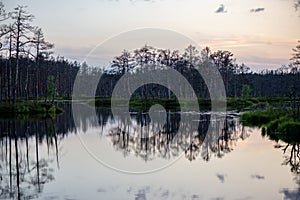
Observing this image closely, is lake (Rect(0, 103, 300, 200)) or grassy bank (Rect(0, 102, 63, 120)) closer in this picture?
lake (Rect(0, 103, 300, 200))

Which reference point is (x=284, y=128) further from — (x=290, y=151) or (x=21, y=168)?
(x=21, y=168)

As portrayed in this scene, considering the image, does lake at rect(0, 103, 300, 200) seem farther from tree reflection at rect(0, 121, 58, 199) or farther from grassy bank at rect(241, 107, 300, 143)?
grassy bank at rect(241, 107, 300, 143)

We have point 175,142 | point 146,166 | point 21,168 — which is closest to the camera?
point 21,168

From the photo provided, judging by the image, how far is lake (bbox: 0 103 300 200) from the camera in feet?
43.0

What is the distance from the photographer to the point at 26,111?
45.6 m

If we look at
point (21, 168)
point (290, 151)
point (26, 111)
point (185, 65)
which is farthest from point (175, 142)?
point (185, 65)

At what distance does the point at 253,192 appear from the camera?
13008mm

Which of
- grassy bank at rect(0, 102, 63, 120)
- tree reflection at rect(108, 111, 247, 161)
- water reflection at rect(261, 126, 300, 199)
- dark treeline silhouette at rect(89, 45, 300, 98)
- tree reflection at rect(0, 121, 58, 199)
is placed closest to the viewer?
water reflection at rect(261, 126, 300, 199)

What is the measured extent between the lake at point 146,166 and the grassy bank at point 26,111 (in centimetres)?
1352

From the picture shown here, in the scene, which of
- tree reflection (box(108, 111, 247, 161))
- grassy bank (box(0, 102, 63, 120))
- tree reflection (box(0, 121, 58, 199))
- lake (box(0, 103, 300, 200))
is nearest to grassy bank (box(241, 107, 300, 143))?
lake (box(0, 103, 300, 200))

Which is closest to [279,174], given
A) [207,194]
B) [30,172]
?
[207,194]

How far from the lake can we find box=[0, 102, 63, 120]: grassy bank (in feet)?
44.4

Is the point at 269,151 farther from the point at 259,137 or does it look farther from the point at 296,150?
the point at 259,137

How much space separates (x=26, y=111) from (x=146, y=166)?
30.5 meters
